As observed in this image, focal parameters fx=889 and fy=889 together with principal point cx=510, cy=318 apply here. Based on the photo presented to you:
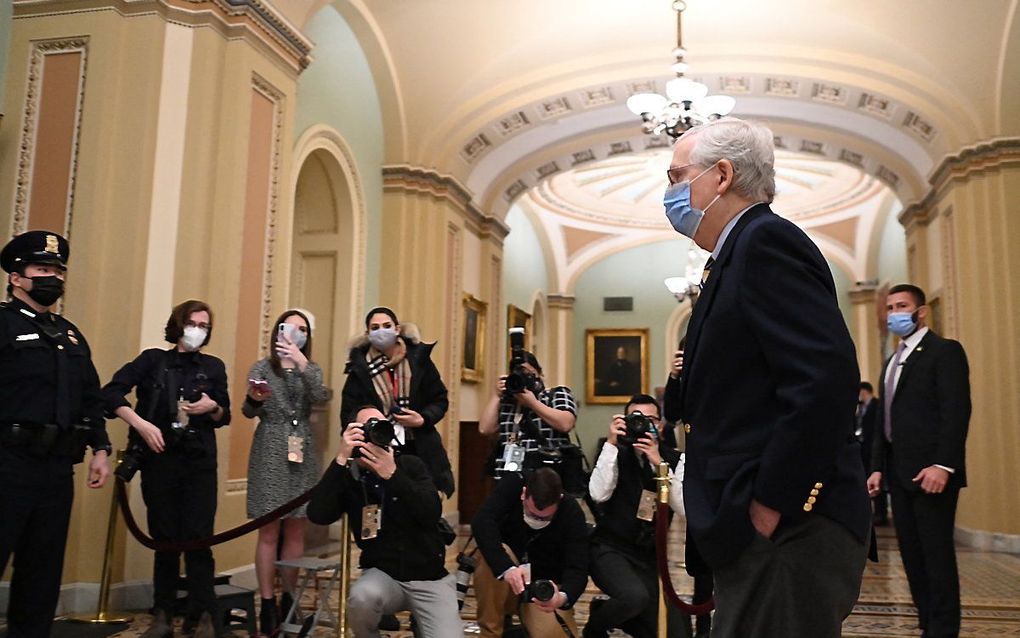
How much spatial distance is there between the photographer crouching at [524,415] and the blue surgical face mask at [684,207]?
2.36m

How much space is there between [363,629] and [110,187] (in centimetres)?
323

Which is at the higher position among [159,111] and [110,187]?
[159,111]

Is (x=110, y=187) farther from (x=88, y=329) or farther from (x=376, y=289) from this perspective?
(x=376, y=289)

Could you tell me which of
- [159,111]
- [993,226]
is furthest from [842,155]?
[159,111]

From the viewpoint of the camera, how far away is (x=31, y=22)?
5.50 meters

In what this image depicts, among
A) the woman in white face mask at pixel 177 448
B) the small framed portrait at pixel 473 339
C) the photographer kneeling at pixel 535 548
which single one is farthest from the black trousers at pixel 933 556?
the small framed portrait at pixel 473 339

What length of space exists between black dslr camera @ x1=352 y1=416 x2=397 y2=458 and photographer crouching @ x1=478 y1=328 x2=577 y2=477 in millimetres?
1005

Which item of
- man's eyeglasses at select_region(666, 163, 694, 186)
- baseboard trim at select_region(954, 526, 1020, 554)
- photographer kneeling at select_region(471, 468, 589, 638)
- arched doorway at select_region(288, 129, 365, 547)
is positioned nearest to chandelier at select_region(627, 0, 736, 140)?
arched doorway at select_region(288, 129, 365, 547)

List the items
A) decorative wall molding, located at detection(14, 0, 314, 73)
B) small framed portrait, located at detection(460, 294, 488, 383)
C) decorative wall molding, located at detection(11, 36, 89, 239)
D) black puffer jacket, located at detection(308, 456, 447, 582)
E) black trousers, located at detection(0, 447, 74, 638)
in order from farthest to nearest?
small framed portrait, located at detection(460, 294, 488, 383) < decorative wall molding, located at detection(14, 0, 314, 73) < decorative wall molding, located at detection(11, 36, 89, 239) < black puffer jacket, located at detection(308, 456, 447, 582) < black trousers, located at detection(0, 447, 74, 638)

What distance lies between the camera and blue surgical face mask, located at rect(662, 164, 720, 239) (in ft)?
6.35

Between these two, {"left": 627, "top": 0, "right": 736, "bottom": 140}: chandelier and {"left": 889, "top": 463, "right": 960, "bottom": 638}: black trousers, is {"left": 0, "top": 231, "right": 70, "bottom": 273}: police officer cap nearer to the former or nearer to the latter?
{"left": 889, "top": 463, "right": 960, "bottom": 638}: black trousers

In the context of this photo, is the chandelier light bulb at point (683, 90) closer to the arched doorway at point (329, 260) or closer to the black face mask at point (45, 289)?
the arched doorway at point (329, 260)

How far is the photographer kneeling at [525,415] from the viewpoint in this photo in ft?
14.5

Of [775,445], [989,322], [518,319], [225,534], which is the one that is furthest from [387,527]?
[518,319]
